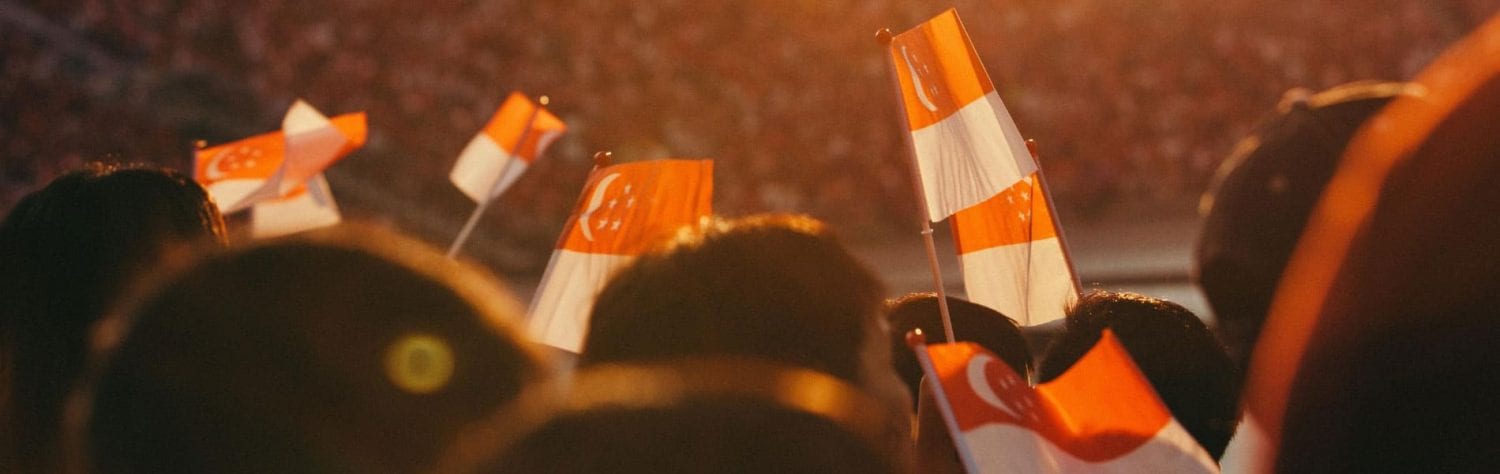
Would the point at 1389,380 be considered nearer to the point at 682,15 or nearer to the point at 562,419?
the point at 562,419

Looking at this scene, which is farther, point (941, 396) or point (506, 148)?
point (506, 148)

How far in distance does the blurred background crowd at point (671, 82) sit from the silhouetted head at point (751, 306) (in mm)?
13565

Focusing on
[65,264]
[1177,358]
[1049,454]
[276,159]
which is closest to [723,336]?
[1049,454]

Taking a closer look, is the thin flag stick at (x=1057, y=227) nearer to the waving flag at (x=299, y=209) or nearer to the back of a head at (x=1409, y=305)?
the back of a head at (x=1409, y=305)

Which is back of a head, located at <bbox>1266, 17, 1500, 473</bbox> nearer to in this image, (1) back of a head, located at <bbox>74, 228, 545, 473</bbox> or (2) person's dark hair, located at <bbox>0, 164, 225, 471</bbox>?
(1) back of a head, located at <bbox>74, 228, 545, 473</bbox>

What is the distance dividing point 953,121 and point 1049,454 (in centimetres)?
171

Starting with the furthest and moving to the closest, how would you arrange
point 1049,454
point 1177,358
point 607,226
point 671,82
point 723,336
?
point 671,82, point 607,226, point 1177,358, point 1049,454, point 723,336

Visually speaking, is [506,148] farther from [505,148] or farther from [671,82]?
[671,82]

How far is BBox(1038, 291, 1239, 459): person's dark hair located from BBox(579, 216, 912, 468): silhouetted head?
940 millimetres

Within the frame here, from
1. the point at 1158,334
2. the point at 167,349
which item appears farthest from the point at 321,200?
the point at 167,349

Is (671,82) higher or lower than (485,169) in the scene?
higher

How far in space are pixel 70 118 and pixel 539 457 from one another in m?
16.4

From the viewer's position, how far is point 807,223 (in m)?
2.16

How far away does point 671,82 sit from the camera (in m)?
16.5
